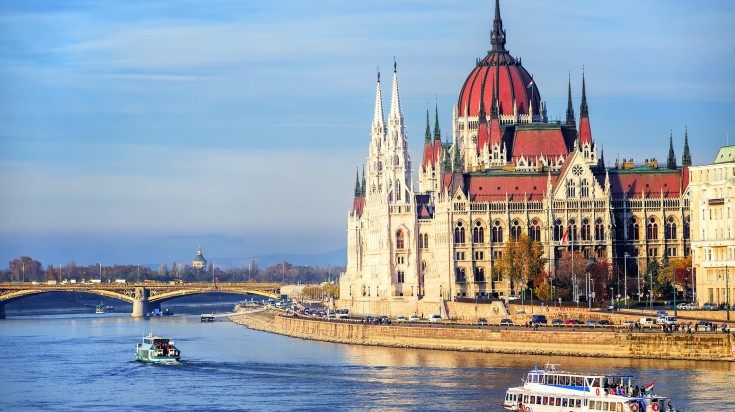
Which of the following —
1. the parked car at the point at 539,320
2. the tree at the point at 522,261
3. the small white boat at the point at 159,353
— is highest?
the tree at the point at 522,261

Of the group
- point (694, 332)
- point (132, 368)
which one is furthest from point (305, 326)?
point (694, 332)

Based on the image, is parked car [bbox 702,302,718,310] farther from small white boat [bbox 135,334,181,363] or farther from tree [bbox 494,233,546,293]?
small white boat [bbox 135,334,181,363]

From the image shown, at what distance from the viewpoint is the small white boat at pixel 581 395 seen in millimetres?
104312

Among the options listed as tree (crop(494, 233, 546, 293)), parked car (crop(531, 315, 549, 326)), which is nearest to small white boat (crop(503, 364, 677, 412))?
parked car (crop(531, 315, 549, 326))

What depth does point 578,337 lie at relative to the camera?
143375mm

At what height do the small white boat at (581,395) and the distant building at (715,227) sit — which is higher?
the distant building at (715,227)

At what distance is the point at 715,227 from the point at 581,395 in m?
57.3

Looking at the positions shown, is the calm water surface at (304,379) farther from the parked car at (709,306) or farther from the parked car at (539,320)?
the parked car at (709,306)

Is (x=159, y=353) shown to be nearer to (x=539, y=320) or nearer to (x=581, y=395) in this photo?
(x=539, y=320)

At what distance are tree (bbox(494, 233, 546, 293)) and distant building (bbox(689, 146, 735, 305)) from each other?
31.8 metres

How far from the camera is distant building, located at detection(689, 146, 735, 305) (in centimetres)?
15875

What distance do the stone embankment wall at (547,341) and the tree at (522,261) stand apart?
Result: 2295 centimetres

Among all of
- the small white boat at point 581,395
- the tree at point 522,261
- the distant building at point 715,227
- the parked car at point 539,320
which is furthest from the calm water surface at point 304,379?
the tree at point 522,261

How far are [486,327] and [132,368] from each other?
31.4 metres
